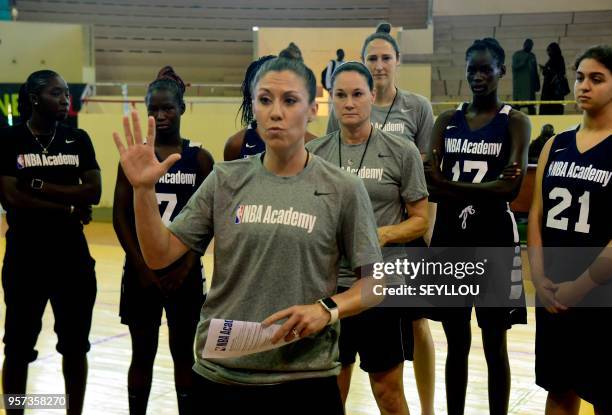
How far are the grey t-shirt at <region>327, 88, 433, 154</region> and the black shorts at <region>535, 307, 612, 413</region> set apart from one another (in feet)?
3.96

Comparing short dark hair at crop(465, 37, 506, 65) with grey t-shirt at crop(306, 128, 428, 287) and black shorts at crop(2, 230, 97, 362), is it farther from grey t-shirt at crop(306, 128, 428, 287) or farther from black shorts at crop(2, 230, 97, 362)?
black shorts at crop(2, 230, 97, 362)

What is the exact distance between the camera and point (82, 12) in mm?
18172

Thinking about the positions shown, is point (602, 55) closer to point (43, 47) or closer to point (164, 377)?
point (164, 377)

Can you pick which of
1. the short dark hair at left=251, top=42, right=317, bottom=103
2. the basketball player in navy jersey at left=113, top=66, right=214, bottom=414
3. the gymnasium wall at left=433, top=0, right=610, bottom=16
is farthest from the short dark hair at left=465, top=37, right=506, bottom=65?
the gymnasium wall at left=433, top=0, right=610, bottom=16

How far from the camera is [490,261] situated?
3.76 m

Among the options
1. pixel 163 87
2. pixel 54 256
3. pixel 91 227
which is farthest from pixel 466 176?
pixel 91 227

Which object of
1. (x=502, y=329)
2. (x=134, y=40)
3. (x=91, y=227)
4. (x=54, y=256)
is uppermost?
(x=134, y=40)

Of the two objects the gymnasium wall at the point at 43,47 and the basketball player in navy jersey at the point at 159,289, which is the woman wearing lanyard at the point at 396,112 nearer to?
the basketball player in navy jersey at the point at 159,289

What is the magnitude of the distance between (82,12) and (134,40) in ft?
4.49

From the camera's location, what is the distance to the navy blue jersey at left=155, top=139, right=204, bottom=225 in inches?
148

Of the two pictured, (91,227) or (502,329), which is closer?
(502,329)

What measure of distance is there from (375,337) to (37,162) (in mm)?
1833

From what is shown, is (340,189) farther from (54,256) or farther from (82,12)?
(82,12)

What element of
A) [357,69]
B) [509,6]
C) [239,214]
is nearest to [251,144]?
[357,69]
